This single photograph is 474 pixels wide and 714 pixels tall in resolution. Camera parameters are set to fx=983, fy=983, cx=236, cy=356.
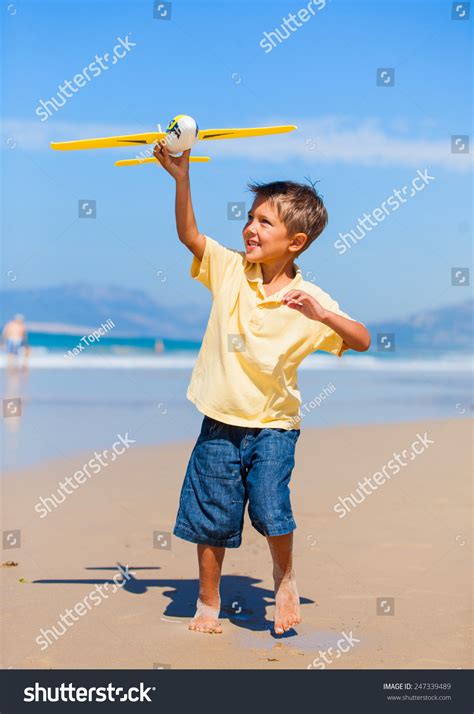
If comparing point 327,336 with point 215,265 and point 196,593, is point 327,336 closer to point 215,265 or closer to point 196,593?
point 215,265

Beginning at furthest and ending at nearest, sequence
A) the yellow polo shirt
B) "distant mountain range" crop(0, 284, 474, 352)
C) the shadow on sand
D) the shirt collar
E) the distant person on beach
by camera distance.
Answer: "distant mountain range" crop(0, 284, 474, 352)
the distant person on beach
the shadow on sand
the shirt collar
the yellow polo shirt

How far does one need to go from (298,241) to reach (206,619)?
1.50 meters

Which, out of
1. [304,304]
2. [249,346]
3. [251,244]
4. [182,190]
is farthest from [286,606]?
[182,190]

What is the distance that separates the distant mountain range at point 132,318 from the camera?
3152cm

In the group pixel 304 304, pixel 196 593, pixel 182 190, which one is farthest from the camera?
pixel 196 593

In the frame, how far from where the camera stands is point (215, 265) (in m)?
3.84

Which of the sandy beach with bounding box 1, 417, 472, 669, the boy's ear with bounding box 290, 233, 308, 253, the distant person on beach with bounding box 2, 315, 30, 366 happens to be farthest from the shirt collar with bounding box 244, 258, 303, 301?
the distant person on beach with bounding box 2, 315, 30, 366

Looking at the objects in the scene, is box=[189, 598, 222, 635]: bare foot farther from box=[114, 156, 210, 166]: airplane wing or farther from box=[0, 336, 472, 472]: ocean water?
box=[0, 336, 472, 472]: ocean water

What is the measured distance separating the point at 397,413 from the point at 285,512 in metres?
7.27

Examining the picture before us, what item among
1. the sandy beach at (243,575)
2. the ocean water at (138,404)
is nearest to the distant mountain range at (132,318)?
the ocean water at (138,404)

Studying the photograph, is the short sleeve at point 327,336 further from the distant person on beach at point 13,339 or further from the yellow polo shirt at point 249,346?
the distant person on beach at point 13,339

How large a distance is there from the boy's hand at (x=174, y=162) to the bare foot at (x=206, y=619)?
1.64 meters

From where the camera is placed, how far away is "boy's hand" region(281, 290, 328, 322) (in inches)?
137

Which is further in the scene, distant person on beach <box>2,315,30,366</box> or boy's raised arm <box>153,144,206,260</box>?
distant person on beach <box>2,315,30,366</box>
